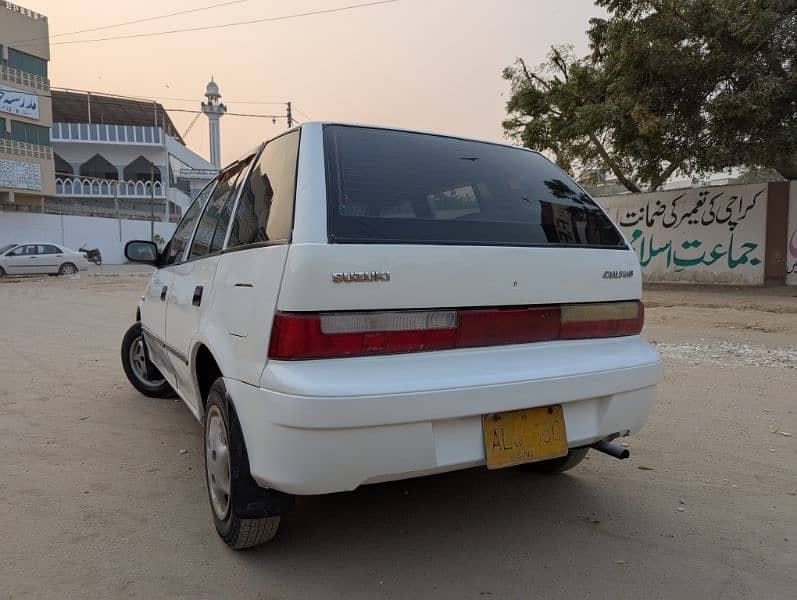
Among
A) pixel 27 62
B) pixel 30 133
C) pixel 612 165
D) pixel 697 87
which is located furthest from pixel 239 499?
pixel 27 62

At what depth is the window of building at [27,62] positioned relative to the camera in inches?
1222

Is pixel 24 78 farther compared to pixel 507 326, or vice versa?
pixel 24 78

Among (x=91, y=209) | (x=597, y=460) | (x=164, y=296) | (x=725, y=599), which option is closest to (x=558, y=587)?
(x=725, y=599)

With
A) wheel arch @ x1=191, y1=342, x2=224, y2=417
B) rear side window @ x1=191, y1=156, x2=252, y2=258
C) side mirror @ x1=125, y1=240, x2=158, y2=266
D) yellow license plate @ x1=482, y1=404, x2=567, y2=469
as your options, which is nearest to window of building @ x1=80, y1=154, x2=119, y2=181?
side mirror @ x1=125, y1=240, x2=158, y2=266

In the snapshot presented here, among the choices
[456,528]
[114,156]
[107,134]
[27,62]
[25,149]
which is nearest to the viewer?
[456,528]

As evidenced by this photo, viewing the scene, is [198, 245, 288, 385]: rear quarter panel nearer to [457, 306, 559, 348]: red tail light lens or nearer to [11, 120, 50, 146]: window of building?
[457, 306, 559, 348]: red tail light lens

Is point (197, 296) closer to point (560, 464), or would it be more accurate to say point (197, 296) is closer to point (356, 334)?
point (356, 334)

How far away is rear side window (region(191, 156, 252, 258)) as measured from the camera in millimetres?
2879

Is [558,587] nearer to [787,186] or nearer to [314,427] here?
[314,427]

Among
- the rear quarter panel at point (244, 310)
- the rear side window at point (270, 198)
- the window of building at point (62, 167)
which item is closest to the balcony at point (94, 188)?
the window of building at point (62, 167)

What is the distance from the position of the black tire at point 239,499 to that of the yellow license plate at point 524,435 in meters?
0.79

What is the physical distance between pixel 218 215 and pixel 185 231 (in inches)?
33.7

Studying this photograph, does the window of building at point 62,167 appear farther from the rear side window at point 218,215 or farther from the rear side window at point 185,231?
the rear side window at point 218,215

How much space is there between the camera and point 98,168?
1833 inches
